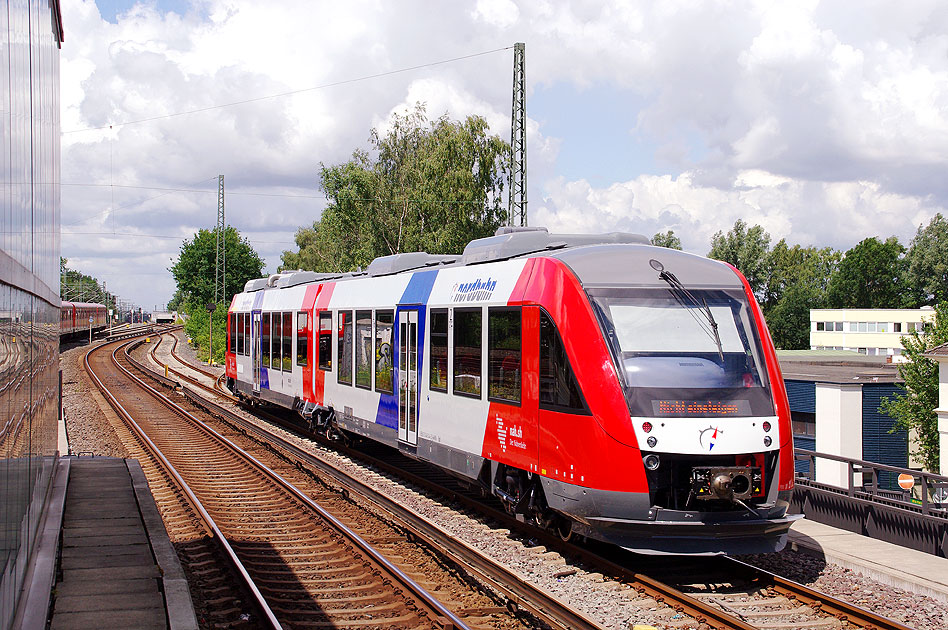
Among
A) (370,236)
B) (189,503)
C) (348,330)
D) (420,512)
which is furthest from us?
(370,236)

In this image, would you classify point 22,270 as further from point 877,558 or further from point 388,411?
point 388,411

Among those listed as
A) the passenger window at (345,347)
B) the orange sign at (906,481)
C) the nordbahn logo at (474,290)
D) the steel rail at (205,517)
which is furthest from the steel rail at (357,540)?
the orange sign at (906,481)

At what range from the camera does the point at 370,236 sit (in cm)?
4303

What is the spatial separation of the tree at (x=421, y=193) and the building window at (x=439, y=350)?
28.2 meters

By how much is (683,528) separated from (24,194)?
604 cm

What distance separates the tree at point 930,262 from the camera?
95.1 metres

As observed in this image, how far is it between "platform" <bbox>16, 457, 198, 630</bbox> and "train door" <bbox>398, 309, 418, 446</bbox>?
3.63 metres

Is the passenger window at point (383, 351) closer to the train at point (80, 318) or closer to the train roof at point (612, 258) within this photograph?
the train roof at point (612, 258)

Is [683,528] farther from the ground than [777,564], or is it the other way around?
[683,528]

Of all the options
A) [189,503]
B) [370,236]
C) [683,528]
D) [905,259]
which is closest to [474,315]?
[683,528]

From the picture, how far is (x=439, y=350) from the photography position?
1216 cm

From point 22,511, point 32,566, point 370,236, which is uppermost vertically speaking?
point 370,236

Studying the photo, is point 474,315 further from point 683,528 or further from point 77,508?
point 77,508

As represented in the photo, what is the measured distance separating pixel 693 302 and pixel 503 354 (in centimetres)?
225
